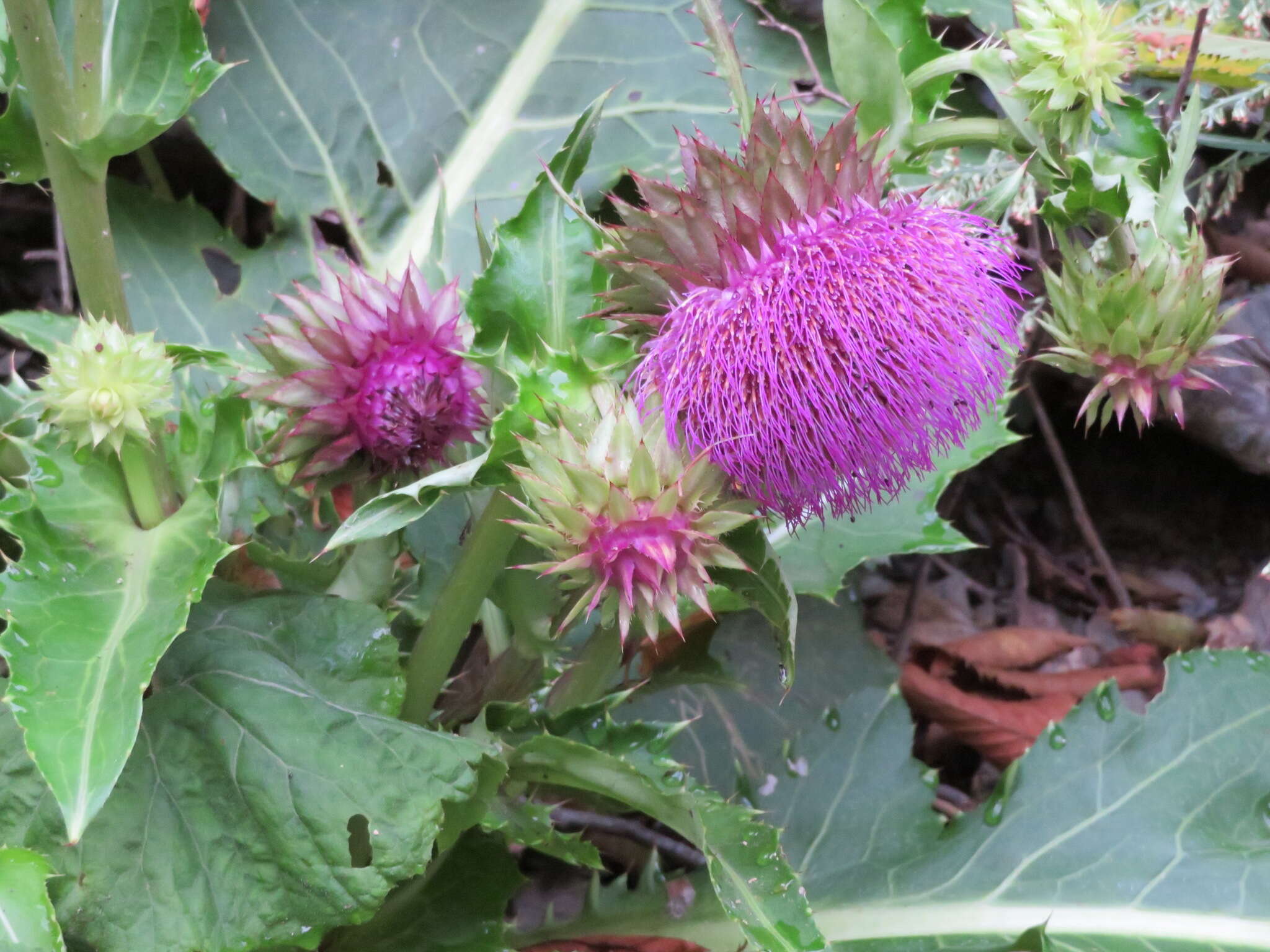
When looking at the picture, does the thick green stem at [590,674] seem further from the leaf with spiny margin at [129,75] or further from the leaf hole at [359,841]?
the leaf with spiny margin at [129,75]

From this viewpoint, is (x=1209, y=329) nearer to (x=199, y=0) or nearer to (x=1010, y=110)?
(x=1010, y=110)

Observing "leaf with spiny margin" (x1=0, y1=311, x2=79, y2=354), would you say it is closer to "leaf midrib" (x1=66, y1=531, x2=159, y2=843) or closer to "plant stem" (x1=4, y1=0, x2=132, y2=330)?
"plant stem" (x1=4, y1=0, x2=132, y2=330)

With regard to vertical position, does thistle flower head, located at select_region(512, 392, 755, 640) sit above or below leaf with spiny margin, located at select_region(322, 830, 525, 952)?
above

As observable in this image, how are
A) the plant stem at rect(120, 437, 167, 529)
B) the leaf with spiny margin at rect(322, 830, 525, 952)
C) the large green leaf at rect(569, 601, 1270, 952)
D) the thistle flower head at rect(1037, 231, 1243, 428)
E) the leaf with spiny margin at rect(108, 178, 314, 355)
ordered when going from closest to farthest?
1. the thistle flower head at rect(1037, 231, 1243, 428)
2. the plant stem at rect(120, 437, 167, 529)
3. the leaf with spiny margin at rect(322, 830, 525, 952)
4. the large green leaf at rect(569, 601, 1270, 952)
5. the leaf with spiny margin at rect(108, 178, 314, 355)

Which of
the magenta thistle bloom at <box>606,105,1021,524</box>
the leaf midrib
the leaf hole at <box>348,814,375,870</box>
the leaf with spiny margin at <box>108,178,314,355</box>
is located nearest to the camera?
the leaf midrib

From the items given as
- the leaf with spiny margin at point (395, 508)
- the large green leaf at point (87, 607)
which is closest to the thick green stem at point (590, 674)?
the leaf with spiny margin at point (395, 508)

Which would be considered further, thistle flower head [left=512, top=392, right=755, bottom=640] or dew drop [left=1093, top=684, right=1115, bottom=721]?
dew drop [left=1093, top=684, right=1115, bottom=721]

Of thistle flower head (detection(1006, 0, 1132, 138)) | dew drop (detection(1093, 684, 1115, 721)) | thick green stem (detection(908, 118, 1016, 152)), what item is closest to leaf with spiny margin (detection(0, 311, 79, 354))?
thick green stem (detection(908, 118, 1016, 152))

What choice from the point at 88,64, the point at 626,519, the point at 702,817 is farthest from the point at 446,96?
the point at 702,817
